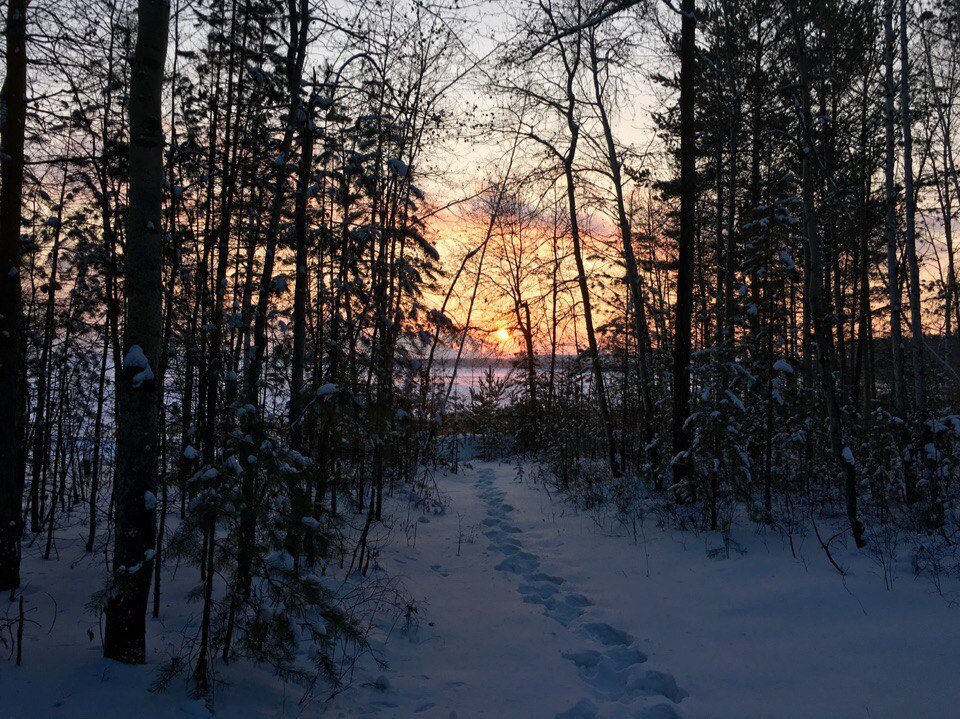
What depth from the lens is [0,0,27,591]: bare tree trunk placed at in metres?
5.20

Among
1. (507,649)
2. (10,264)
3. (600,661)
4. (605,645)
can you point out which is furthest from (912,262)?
(10,264)

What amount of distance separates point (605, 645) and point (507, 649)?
2.85 feet

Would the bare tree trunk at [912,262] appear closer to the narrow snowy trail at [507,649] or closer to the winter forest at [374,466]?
the winter forest at [374,466]

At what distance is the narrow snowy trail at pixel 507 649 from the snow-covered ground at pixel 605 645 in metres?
0.02

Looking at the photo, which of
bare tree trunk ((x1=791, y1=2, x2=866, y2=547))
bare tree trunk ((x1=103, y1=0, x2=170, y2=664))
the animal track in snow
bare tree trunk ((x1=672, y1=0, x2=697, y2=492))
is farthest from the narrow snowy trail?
bare tree trunk ((x1=791, y1=2, x2=866, y2=547))

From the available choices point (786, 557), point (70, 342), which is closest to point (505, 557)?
point (786, 557)

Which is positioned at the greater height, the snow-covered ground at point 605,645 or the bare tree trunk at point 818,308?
the bare tree trunk at point 818,308

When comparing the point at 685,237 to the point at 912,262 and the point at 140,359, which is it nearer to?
the point at 912,262

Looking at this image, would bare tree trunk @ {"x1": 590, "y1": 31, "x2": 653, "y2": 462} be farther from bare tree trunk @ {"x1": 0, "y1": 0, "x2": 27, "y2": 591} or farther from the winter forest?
bare tree trunk @ {"x1": 0, "y1": 0, "x2": 27, "y2": 591}

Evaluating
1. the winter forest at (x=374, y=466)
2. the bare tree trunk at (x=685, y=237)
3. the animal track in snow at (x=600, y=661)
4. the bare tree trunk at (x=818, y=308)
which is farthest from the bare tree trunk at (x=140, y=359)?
the bare tree trunk at (x=685, y=237)

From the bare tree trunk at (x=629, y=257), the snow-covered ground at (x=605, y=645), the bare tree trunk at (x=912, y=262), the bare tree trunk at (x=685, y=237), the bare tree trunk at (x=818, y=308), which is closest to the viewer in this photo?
the snow-covered ground at (x=605, y=645)

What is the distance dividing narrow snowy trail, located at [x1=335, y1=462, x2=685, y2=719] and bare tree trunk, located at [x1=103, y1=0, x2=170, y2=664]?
5.27 feet

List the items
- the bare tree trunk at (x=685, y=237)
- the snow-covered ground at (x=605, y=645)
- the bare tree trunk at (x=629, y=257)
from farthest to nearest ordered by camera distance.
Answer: the bare tree trunk at (x=629, y=257)
the bare tree trunk at (x=685, y=237)
the snow-covered ground at (x=605, y=645)

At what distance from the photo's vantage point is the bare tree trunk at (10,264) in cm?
520
